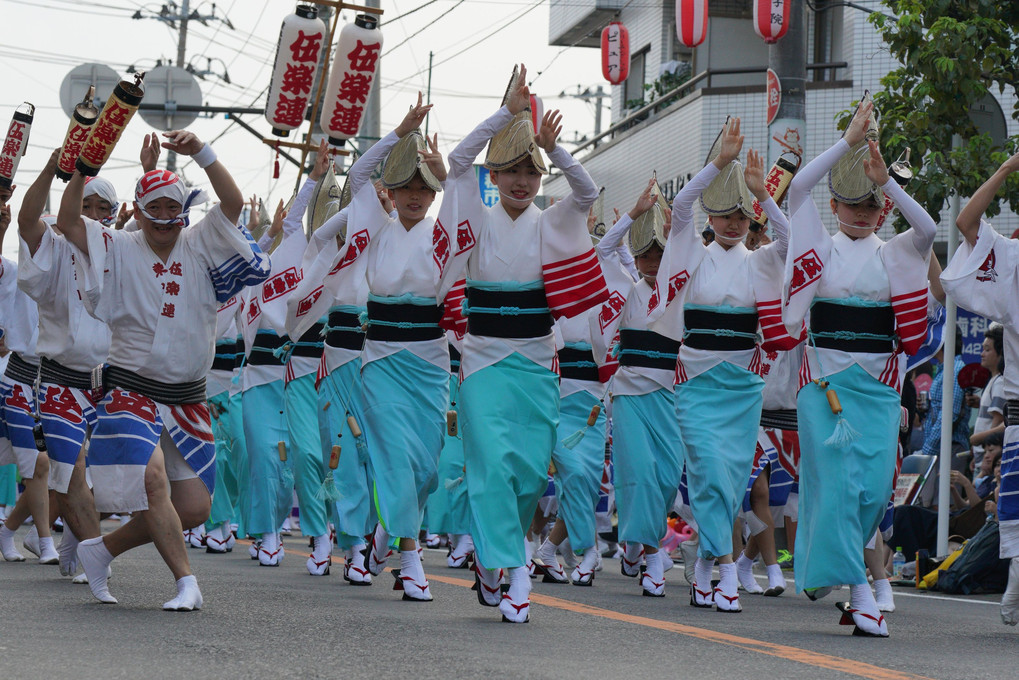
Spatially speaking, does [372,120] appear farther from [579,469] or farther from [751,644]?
[751,644]

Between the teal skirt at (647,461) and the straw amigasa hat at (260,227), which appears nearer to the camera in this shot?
the teal skirt at (647,461)

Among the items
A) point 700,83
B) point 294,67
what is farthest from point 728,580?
point 700,83

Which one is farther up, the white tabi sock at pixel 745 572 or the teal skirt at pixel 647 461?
the teal skirt at pixel 647 461

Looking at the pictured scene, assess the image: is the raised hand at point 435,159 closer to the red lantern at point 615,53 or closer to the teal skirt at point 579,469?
the teal skirt at point 579,469

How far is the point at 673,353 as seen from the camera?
9.20 metres

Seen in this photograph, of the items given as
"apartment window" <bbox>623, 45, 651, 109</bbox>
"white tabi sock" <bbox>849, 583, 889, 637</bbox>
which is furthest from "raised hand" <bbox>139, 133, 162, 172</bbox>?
"apartment window" <bbox>623, 45, 651, 109</bbox>

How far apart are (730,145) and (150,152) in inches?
115

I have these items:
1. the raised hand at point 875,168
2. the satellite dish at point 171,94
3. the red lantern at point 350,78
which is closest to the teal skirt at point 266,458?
the raised hand at point 875,168

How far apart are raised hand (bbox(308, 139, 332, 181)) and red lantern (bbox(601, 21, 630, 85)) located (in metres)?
17.9

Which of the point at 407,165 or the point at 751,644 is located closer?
the point at 751,644

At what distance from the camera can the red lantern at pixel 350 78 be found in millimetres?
16250

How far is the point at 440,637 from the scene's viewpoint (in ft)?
18.8

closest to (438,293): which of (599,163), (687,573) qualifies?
(687,573)

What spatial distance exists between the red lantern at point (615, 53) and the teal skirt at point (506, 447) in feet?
67.9
